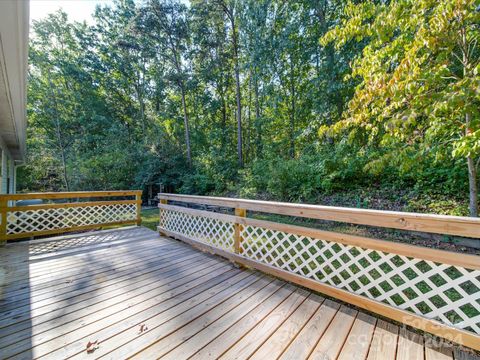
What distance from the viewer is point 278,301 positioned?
2189 millimetres

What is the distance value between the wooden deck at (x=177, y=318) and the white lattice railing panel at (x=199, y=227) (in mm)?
430

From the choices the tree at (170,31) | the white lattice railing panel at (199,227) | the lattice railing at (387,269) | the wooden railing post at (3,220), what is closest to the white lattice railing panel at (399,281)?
the lattice railing at (387,269)

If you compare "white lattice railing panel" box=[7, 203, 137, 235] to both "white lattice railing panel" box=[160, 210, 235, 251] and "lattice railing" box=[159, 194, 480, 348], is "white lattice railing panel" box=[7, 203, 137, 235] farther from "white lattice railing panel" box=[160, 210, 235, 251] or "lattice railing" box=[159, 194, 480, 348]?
"lattice railing" box=[159, 194, 480, 348]

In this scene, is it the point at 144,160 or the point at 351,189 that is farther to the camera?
the point at 144,160

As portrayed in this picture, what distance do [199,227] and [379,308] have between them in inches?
105

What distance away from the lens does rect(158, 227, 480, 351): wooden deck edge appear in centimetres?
152

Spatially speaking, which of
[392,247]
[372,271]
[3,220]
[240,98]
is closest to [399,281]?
[372,271]

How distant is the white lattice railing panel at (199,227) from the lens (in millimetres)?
3295

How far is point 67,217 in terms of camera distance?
14.9 ft

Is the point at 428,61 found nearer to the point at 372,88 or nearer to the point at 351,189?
the point at 372,88

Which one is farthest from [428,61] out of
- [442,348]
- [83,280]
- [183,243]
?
[83,280]

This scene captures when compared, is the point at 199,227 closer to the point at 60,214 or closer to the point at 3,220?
the point at 60,214

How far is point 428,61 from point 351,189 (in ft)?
12.0

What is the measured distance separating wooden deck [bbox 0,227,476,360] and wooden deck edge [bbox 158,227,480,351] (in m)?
0.10
